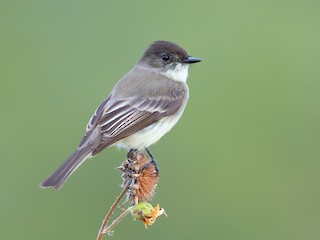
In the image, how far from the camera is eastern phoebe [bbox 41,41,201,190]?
598 centimetres

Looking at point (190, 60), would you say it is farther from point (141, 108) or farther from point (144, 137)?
point (144, 137)

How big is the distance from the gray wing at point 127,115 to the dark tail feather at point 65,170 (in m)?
0.09

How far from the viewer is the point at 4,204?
794 centimetres

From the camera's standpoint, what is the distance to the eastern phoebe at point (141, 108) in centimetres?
598

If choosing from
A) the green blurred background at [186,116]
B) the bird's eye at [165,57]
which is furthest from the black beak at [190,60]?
the green blurred background at [186,116]

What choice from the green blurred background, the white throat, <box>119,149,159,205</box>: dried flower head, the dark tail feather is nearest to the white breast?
the dark tail feather

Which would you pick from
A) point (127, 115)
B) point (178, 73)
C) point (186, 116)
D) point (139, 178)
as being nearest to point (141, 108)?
point (127, 115)

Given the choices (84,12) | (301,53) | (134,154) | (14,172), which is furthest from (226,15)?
(134,154)

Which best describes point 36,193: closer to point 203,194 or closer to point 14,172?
point 14,172

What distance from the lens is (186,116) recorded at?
956 cm

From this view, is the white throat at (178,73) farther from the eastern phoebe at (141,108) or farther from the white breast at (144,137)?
the white breast at (144,137)

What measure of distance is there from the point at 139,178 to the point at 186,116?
4.43 metres

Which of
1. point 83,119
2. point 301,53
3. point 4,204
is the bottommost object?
point 4,204

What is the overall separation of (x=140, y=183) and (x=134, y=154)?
52 cm
